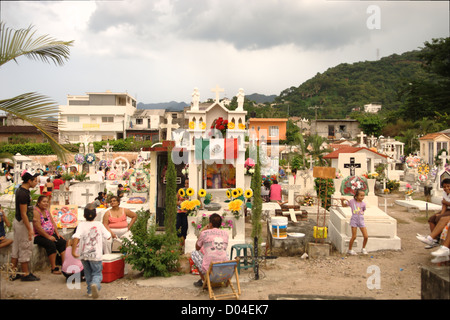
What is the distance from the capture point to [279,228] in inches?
333

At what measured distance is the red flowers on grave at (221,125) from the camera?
10109 mm

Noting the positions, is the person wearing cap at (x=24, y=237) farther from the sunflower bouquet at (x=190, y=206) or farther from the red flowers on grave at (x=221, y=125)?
the red flowers on grave at (x=221, y=125)

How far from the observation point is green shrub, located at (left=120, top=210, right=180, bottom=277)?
6742 millimetres

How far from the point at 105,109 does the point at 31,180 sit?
46031mm

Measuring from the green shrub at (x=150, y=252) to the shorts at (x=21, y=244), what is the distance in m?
1.51

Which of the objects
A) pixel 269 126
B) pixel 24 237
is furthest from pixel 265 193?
pixel 269 126

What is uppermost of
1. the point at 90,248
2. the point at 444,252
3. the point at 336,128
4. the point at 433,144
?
the point at 336,128

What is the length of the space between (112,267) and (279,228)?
3.69 metres

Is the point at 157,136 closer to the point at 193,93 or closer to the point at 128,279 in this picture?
the point at 193,93

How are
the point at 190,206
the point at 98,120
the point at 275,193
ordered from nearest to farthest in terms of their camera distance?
the point at 190,206 → the point at 275,193 → the point at 98,120

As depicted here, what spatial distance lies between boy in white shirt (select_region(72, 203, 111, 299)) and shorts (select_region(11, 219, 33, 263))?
0.91 metres

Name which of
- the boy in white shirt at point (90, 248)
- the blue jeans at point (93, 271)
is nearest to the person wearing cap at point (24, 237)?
the boy in white shirt at point (90, 248)

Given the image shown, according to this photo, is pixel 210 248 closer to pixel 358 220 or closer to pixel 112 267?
pixel 112 267

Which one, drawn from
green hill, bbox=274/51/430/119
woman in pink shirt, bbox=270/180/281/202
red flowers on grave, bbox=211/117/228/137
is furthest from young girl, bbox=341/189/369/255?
green hill, bbox=274/51/430/119
